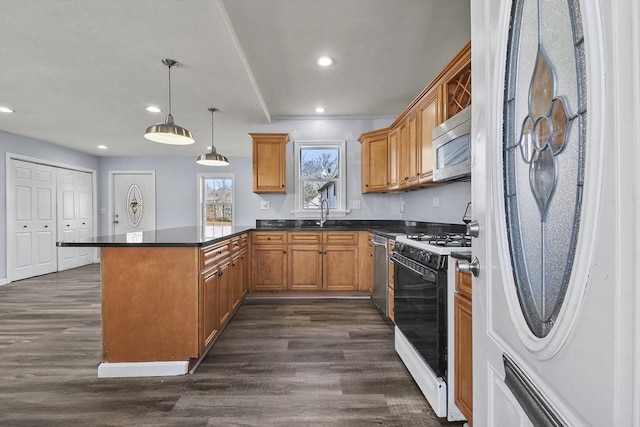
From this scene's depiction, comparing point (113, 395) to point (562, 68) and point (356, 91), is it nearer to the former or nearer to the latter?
point (562, 68)

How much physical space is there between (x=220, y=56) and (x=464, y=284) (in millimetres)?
2520

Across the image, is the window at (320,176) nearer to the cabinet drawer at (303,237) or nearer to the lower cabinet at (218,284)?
the cabinet drawer at (303,237)

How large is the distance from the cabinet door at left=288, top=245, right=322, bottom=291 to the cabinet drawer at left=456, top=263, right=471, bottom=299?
8.45ft

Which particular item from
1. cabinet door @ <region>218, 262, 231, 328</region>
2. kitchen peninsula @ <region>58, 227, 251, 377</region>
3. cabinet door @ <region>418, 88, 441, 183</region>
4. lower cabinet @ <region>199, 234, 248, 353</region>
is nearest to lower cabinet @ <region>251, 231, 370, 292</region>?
lower cabinet @ <region>199, 234, 248, 353</region>

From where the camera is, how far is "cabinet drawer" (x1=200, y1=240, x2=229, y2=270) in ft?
7.47

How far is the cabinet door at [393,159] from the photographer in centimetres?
382

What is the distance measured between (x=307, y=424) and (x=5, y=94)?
4.57 meters

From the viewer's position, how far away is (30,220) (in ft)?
18.0

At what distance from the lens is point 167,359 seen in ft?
7.16

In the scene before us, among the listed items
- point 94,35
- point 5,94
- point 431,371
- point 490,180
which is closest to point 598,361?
point 490,180

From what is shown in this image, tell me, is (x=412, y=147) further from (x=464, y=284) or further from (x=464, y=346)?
(x=464, y=346)

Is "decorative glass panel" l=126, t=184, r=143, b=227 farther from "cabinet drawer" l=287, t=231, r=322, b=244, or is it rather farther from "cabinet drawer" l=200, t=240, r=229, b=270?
"cabinet drawer" l=200, t=240, r=229, b=270

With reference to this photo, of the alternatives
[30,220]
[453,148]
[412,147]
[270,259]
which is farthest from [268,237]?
[30,220]

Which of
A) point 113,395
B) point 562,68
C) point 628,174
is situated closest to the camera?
point 628,174
